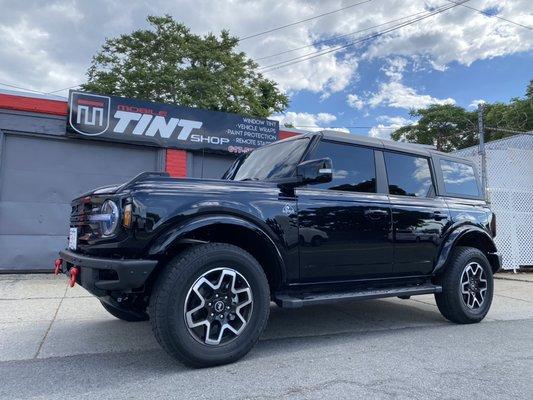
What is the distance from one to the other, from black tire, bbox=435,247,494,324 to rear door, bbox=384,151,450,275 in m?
0.33

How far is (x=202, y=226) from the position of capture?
3.56 meters

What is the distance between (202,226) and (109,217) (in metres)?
0.71

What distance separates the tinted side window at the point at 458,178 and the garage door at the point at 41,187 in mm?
6456

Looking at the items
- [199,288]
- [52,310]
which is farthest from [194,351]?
[52,310]

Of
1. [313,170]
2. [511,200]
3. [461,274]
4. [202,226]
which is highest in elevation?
[511,200]

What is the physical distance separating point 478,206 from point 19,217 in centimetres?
792

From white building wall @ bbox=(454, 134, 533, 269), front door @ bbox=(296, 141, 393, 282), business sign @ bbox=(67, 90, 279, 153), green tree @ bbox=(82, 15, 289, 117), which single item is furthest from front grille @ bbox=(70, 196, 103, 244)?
green tree @ bbox=(82, 15, 289, 117)

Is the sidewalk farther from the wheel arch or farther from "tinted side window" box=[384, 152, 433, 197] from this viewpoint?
"tinted side window" box=[384, 152, 433, 197]

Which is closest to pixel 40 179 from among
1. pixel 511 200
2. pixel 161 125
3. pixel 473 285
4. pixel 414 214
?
pixel 161 125

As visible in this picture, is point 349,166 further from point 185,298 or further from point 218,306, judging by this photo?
point 185,298

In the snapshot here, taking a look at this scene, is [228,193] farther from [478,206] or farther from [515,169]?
[515,169]

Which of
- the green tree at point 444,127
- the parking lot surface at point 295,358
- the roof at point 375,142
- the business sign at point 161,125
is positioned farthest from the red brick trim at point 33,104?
the green tree at point 444,127

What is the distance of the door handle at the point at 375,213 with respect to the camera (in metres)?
4.51

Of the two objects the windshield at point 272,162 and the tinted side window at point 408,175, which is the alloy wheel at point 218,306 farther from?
the tinted side window at point 408,175
